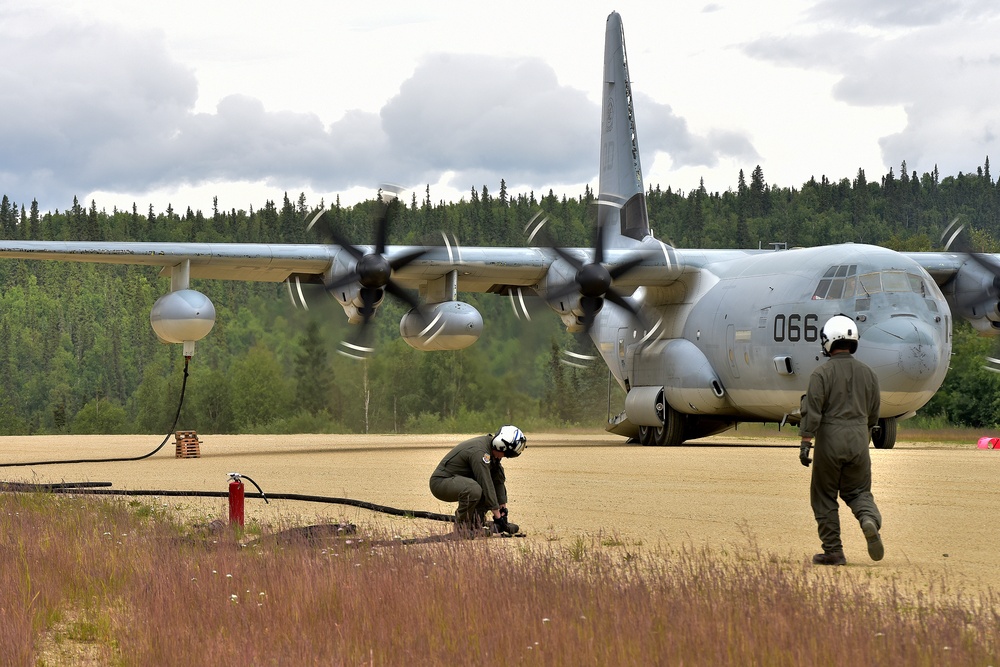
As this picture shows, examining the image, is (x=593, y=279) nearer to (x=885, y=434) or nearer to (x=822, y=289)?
(x=822, y=289)

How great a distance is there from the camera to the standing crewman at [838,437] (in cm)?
1036

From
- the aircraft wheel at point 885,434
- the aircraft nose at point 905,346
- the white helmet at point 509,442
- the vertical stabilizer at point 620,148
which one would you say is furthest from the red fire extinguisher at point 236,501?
the vertical stabilizer at point 620,148

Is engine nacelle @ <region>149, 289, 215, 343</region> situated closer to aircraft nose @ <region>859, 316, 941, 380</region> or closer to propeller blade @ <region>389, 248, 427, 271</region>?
propeller blade @ <region>389, 248, 427, 271</region>

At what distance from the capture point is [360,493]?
17.8 m

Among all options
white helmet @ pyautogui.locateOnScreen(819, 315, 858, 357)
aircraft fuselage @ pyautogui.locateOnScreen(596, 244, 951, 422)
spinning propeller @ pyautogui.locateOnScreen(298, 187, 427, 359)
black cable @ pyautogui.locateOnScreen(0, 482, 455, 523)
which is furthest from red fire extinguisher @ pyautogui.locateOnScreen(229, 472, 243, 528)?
spinning propeller @ pyautogui.locateOnScreen(298, 187, 427, 359)

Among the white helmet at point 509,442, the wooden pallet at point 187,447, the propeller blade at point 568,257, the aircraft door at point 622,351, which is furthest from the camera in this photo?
the aircraft door at point 622,351

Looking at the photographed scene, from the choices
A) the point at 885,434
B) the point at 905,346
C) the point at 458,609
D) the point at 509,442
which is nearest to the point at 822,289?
the point at 905,346

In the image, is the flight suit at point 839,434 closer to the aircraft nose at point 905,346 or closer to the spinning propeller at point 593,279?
the aircraft nose at point 905,346

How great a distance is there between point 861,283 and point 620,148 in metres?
13.0

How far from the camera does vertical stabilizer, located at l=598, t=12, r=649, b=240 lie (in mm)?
36188

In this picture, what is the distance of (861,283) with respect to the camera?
2470 centimetres

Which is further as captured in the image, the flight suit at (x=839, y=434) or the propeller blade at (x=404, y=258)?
the propeller blade at (x=404, y=258)

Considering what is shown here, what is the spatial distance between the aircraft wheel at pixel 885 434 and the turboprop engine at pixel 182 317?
49.7 ft

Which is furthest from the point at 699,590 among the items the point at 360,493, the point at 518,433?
the point at 360,493
